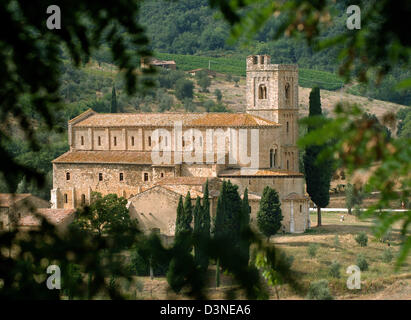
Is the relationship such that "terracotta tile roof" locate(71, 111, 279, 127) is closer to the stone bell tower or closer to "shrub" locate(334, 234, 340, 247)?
the stone bell tower

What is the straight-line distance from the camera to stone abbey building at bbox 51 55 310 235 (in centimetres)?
3347

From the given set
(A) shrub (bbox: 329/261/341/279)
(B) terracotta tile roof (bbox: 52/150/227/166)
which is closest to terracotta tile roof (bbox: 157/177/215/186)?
(B) terracotta tile roof (bbox: 52/150/227/166)

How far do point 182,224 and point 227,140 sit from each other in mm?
6612

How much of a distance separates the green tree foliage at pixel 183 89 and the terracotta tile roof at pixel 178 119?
31581mm

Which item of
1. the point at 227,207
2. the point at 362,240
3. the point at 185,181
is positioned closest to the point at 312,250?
the point at 362,240

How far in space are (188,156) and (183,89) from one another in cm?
3632

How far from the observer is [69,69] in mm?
72812

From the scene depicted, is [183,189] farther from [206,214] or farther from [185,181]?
[206,214]

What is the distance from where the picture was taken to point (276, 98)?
124ft

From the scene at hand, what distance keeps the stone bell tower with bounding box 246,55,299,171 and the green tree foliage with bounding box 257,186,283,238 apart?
17.3ft

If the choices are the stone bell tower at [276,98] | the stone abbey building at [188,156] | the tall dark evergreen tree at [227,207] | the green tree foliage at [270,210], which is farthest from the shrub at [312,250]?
the stone bell tower at [276,98]
